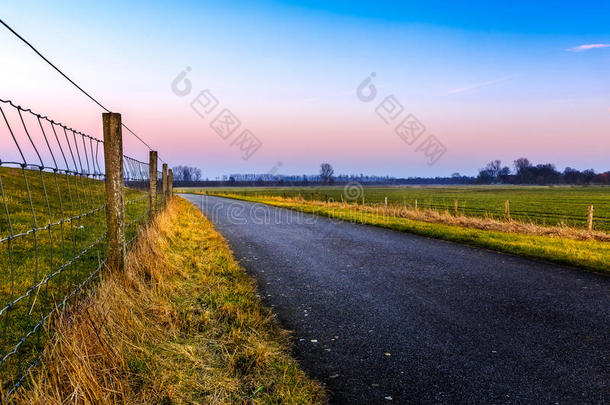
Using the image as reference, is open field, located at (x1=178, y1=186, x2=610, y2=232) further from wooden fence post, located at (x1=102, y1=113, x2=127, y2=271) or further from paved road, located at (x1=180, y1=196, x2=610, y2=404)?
wooden fence post, located at (x1=102, y1=113, x2=127, y2=271)

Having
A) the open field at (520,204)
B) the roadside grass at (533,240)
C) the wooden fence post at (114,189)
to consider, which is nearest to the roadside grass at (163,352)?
the wooden fence post at (114,189)

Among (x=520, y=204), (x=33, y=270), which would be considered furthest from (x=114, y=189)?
(x=520, y=204)

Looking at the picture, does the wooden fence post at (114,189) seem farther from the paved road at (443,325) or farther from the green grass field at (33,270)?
the paved road at (443,325)

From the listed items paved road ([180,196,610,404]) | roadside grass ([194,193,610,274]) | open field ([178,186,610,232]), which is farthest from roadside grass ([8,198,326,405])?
open field ([178,186,610,232])

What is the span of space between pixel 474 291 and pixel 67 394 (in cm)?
567

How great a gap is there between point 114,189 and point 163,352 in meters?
2.32

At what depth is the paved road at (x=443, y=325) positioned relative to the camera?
3.27 meters

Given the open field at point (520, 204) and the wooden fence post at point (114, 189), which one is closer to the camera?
the wooden fence post at point (114, 189)

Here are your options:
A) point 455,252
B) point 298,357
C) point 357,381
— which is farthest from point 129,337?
point 455,252

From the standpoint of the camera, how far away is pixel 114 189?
4715mm

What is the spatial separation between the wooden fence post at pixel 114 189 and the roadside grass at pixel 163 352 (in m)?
0.28

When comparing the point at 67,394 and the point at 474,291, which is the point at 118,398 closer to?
the point at 67,394

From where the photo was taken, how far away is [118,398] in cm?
264

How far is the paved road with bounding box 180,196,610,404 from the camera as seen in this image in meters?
3.27
